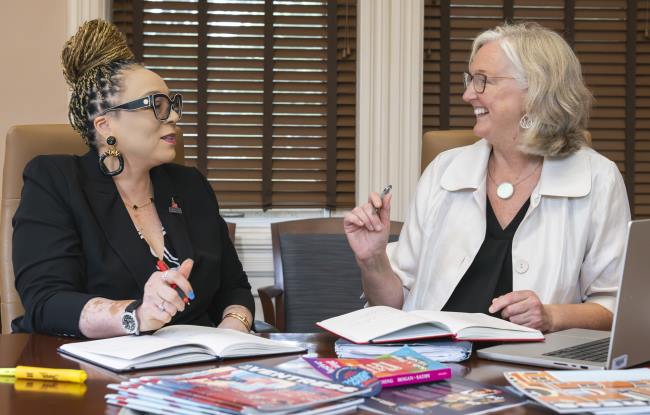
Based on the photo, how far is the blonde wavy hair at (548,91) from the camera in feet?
7.40

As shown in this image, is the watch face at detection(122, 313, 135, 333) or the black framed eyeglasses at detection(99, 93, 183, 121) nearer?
the watch face at detection(122, 313, 135, 333)

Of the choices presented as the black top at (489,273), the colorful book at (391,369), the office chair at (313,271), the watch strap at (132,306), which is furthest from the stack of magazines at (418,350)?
A: the office chair at (313,271)

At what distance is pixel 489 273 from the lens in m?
2.21

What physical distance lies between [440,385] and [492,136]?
1192mm

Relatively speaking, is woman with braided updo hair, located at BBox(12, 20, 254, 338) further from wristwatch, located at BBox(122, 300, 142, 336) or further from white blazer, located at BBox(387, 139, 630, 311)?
white blazer, located at BBox(387, 139, 630, 311)

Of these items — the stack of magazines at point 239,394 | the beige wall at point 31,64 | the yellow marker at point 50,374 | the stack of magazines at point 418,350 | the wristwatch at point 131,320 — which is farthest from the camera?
the beige wall at point 31,64

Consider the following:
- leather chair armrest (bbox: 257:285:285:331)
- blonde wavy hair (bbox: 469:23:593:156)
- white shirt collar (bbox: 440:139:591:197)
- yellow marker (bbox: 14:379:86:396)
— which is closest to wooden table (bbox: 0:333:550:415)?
yellow marker (bbox: 14:379:86:396)

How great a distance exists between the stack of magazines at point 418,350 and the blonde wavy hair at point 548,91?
0.91m

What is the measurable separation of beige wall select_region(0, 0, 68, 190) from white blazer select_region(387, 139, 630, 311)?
182cm

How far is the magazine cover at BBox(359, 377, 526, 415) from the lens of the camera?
43.2 inches

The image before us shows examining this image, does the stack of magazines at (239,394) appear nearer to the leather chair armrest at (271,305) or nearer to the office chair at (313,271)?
the office chair at (313,271)

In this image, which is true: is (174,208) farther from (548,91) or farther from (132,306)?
(548,91)

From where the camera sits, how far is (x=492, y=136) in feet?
7.57

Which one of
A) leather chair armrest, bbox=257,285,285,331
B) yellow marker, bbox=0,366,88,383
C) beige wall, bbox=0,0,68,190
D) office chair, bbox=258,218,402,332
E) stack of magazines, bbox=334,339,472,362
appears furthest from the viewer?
beige wall, bbox=0,0,68,190
